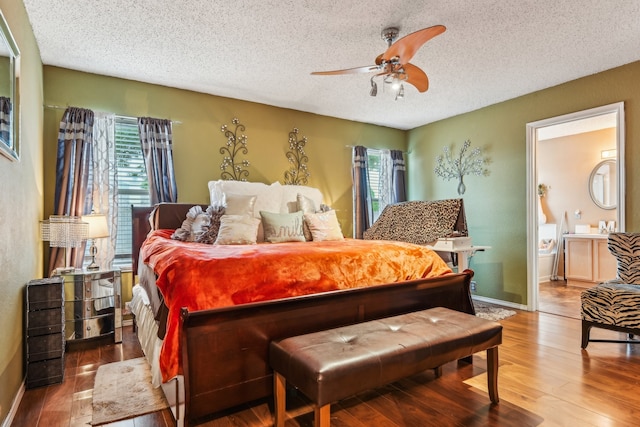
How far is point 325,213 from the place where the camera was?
3.79m

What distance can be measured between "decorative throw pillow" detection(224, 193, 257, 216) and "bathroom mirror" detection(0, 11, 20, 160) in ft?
5.15

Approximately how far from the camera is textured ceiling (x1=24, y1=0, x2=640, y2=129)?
2.50 meters

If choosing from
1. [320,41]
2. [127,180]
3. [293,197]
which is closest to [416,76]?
[320,41]

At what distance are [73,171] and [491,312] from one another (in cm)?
470

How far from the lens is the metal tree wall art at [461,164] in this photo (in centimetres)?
489

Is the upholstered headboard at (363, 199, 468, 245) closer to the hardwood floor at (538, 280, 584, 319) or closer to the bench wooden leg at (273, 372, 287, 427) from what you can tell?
the hardwood floor at (538, 280, 584, 319)

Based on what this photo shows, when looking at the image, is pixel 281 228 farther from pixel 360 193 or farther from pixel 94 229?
pixel 360 193

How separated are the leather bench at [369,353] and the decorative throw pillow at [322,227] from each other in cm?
148

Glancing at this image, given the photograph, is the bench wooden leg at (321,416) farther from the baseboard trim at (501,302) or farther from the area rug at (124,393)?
the baseboard trim at (501,302)

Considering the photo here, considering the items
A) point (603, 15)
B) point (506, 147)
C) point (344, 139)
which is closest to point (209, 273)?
point (603, 15)

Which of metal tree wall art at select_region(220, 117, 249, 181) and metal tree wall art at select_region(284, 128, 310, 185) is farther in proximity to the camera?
metal tree wall art at select_region(284, 128, 310, 185)

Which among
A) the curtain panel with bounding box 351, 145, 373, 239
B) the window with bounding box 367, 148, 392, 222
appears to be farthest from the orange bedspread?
the window with bounding box 367, 148, 392, 222

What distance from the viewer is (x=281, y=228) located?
3.32 meters

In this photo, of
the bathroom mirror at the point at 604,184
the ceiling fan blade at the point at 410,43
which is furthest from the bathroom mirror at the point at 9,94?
the bathroom mirror at the point at 604,184
